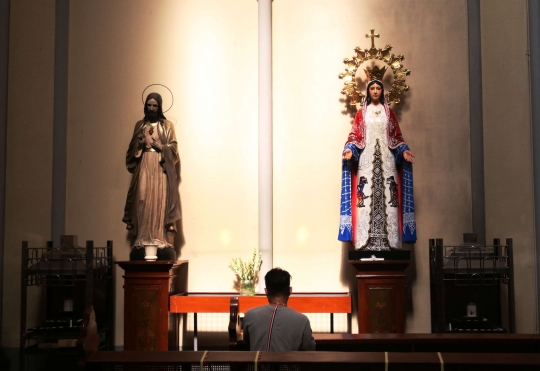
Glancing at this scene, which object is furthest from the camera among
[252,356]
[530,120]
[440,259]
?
[530,120]

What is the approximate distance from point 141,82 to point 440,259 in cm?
404

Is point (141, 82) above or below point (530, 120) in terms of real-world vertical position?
above

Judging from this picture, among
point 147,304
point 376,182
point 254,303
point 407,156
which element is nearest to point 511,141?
point 407,156

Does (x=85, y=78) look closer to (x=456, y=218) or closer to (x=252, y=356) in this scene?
(x=456, y=218)

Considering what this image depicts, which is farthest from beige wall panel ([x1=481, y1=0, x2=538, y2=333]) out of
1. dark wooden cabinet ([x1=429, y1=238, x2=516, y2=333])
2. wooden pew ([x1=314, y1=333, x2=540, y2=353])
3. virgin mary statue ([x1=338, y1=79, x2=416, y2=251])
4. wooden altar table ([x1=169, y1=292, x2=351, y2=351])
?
wooden pew ([x1=314, y1=333, x2=540, y2=353])

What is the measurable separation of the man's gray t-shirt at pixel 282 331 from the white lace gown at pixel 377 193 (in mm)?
3128

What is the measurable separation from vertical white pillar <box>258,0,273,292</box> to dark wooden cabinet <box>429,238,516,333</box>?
5.99 feet

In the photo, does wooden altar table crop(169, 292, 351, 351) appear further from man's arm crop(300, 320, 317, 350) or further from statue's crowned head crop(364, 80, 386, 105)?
man's arm crop(300, 320, 317, 350)

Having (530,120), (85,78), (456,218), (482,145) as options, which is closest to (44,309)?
(85,78)

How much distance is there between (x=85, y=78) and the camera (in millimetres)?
8500

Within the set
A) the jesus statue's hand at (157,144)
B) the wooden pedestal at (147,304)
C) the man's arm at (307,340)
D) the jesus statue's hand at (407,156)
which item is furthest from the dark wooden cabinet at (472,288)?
→ the jesus statue's hand at (157,144)

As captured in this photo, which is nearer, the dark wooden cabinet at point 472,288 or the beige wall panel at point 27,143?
the dark wooden cabinet at point 472,288

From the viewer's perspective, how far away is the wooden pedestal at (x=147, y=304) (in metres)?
7.33

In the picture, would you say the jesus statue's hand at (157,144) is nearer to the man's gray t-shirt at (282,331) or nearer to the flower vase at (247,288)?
the flower vase at (247,288)
